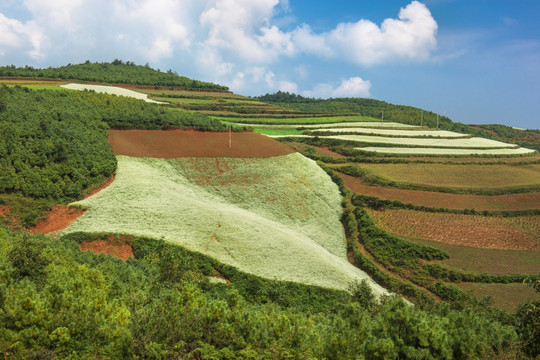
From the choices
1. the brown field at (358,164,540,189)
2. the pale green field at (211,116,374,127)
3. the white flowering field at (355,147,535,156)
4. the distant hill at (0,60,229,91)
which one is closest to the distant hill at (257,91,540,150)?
the pale green field at (211,116,374,127)

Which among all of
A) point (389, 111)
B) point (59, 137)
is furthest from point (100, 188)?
point (389, 111)

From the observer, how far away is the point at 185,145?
2562 inches

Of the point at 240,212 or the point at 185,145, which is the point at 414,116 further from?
the point at 240,212

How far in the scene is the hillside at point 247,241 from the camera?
664 inches

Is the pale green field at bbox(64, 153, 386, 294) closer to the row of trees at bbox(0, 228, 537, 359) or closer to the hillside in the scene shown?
the hillside

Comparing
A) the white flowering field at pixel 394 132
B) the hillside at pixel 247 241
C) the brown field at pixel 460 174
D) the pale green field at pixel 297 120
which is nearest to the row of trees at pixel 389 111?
the pale green field at pixel 297 120

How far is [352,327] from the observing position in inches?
785

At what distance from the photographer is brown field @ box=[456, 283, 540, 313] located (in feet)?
114

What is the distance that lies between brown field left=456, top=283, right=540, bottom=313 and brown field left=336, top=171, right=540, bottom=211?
1534 centimetres

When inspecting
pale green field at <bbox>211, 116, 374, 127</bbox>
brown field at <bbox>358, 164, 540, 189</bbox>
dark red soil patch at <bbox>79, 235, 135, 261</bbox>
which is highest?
pale green field at <bbox>211, 116, 374, 127</bbox>

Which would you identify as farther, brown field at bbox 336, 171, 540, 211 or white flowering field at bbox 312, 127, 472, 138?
white flowering field at bbox 312, 127, 472, 138

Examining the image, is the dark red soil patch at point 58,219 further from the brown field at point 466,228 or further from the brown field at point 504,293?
the brown field at point 504,293

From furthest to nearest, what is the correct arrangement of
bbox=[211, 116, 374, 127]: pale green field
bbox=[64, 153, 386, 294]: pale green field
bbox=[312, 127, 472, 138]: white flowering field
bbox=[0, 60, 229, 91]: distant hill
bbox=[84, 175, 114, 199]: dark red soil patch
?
1. bbox=[0, 60, 229, 91]: distant hill
2. bbox=[211, 116, 374, 127]: pale green field
3. bbox=[312, 127, 472, 138]: white flowering field
4. bbox=[84, 175, 114, 199]: dark red soil patch
5. bbox=[64, 153, 386, 294]: pale green field

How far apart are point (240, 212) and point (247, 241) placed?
9103 millimetres
